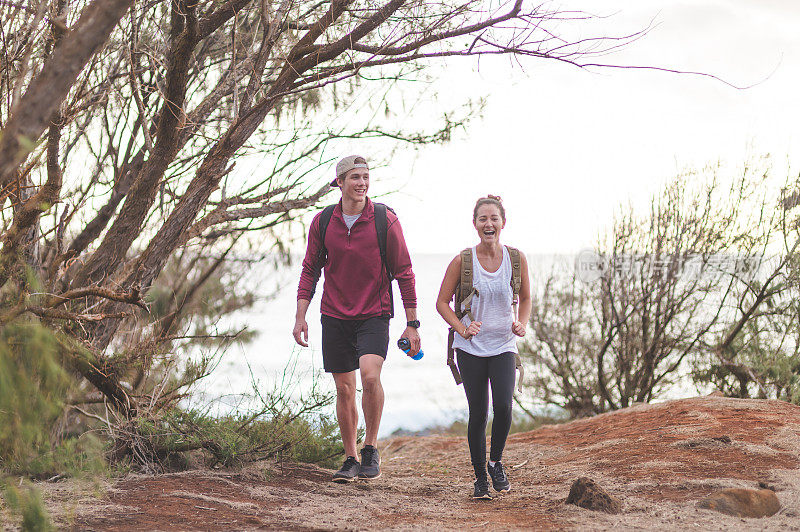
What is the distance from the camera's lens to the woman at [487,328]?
473 cm

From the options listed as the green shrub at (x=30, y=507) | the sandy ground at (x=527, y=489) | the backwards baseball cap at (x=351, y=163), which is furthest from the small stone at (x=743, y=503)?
the green shrub at (x=30, y=507)

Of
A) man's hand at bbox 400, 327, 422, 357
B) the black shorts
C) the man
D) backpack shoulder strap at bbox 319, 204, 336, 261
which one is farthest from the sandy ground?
backpack shoulder strap at bbox 319, 204, 336, 261

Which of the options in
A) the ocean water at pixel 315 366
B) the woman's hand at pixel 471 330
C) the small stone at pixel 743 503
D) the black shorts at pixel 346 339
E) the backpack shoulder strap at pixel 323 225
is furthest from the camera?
the ocean water at pixel 315 366

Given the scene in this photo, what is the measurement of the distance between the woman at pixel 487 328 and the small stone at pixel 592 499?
0.59m

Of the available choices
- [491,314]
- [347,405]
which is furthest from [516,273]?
[347,405]

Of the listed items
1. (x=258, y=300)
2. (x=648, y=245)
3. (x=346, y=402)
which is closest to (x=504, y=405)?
(x=346, y=402)

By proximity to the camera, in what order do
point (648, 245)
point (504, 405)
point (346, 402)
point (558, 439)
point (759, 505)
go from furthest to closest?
point (648, 245) → point (558, 439) → point (346, 402) → point (504, 405) → point (759, 505)

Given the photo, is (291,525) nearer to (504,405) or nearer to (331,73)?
(504,405)

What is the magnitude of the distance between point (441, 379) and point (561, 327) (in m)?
19.8

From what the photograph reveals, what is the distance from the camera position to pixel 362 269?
5.21 metres

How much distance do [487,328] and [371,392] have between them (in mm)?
1023

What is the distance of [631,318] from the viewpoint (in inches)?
430

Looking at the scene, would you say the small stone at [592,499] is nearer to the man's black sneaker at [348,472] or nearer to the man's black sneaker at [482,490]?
the man's black sneaker at [482,490]

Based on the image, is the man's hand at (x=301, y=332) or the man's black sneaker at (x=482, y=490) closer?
the man's black sneaker at (x=482, y=490)
